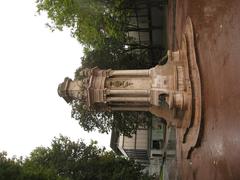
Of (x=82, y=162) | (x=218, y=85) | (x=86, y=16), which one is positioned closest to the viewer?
(x=218, y=85)

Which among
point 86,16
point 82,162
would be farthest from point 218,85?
point 82,162

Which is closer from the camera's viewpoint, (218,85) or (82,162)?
(218,85)

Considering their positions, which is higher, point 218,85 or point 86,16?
point 86,16

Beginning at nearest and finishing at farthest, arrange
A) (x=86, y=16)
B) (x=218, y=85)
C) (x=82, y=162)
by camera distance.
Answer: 1. (x=218, y=85)
2. (x=86, y=16)
3. (x=82, y=162)

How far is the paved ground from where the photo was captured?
780 cm

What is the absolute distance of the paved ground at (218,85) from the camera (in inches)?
307

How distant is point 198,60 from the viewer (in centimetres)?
1149

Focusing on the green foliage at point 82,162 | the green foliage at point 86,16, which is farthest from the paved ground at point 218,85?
the green foliage at point 82,162

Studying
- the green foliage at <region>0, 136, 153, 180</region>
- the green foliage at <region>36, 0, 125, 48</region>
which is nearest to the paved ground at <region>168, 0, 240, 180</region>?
the green foliage at <region>36, 0, 125, 48</region>

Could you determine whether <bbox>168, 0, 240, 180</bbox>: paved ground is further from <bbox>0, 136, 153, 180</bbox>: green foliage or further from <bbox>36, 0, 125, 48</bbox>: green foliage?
<bbox>0, 136, 153, 180</bbox>: green foliage

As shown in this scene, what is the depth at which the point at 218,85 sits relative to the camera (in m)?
9.04

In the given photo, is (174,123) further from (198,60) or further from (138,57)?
(138,57)

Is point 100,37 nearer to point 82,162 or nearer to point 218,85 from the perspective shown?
point 82,162

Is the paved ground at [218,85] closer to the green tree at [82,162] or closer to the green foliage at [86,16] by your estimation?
the green foliage at [86,16]
